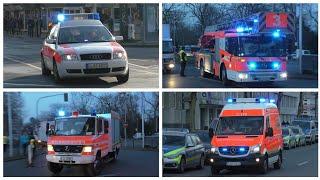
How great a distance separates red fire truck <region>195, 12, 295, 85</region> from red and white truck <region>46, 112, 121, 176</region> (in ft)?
10.4

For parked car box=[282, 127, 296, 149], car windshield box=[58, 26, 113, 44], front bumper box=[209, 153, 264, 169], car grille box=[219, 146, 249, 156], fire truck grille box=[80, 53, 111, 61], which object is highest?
car windshield box=[58, 26, 113, 44]

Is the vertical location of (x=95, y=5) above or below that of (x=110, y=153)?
above

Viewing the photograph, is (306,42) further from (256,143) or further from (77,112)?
(77,112)

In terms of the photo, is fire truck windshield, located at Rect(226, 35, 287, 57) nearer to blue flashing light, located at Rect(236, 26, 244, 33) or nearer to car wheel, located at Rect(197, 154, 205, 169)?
blue flashing light, located at Rect(236, 26, 244, 33)

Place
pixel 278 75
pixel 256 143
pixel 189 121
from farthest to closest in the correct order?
pixel 189 121, pixel 278 75, pixel 256 143

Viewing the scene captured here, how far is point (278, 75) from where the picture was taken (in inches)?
682

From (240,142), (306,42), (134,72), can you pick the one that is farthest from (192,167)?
(306,42)

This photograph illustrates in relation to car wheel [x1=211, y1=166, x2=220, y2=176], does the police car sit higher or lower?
higher

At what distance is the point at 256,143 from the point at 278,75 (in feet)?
6.94

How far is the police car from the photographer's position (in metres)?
16.1

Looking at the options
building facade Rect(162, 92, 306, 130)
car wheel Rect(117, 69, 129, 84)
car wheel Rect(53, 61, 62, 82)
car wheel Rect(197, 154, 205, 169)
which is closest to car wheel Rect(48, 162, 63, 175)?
car wheel Rect(53, 61, 62, 82)

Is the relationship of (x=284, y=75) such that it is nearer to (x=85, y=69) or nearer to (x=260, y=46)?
(x=260, y=46)

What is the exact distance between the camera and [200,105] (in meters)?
17.5

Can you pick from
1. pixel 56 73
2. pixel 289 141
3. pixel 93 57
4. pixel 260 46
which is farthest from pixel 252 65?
pixel 289 141
